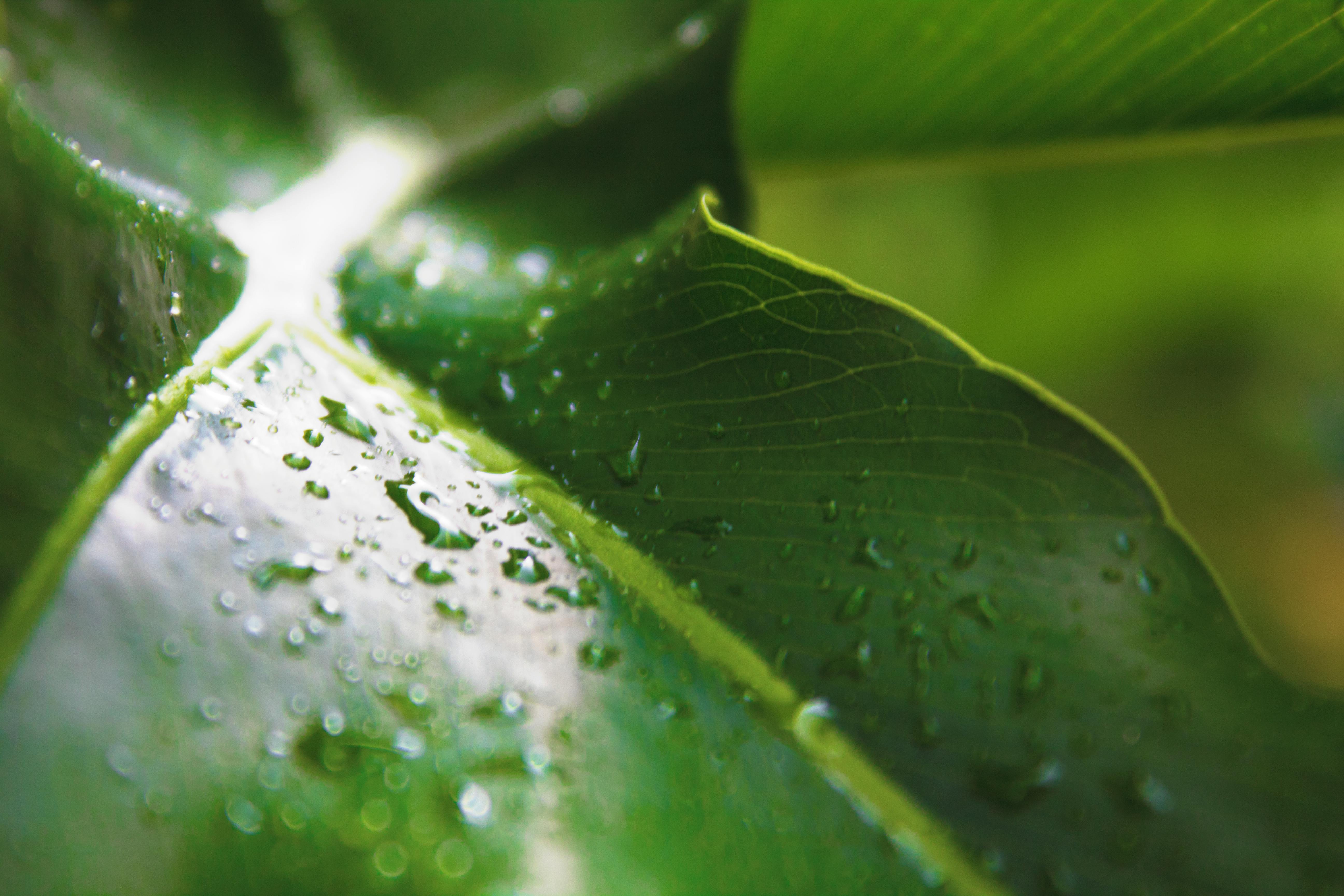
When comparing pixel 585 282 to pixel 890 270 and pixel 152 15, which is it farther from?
pixel 890 270

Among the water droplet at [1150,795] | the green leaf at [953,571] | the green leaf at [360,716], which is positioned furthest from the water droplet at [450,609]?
the water droplet at [1150,795]

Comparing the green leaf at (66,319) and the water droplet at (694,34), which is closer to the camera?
the green leaf at (66,319)

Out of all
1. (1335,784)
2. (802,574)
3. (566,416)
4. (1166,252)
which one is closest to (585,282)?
(566,416)

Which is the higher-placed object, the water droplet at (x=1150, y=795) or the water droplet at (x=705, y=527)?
the water droplet at (x=705, y=527)

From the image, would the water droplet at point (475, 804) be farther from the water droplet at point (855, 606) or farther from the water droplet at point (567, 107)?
the water droplet at point (567, 107)

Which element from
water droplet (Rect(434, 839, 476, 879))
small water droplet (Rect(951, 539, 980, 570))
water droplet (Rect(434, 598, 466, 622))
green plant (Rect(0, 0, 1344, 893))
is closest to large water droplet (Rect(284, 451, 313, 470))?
green plant (Rect(0, 0, 1344, 893))

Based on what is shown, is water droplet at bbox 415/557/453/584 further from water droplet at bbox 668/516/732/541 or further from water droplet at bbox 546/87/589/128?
water droplet at bbox 546/87/589/128

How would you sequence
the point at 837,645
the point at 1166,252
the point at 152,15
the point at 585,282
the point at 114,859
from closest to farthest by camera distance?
the point at 114,859 < the point at 837,645 < the point at 585,282 < the point at 152,15 < the point at 1166,252
